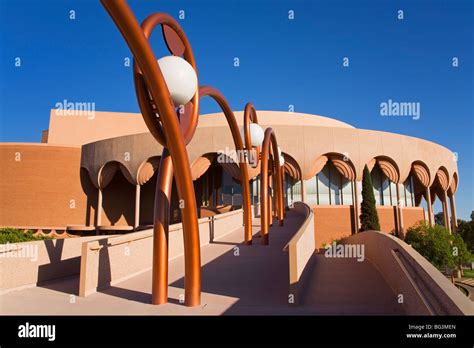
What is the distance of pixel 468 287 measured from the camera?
3253 cm

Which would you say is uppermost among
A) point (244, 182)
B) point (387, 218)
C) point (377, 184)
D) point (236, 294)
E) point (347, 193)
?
point (377, 184)

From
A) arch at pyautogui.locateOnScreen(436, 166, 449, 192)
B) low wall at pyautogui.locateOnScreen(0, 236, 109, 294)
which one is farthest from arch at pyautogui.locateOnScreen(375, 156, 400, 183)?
low wall at pyautogui.locateOnScreen(0, 236, 109, 294)

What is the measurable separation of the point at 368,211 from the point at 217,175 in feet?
45.1

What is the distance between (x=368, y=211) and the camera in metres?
27.1

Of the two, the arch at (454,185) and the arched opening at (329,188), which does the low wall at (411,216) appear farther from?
the arch at (454,185)

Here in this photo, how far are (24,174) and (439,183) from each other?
128 ft

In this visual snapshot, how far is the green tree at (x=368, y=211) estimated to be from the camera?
26.8m

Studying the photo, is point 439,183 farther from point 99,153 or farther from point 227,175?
point 99,153

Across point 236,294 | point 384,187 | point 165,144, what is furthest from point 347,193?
point 165,144

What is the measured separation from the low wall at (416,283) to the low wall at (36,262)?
24.0ft

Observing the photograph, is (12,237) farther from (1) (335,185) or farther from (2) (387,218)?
(2) (387,218)

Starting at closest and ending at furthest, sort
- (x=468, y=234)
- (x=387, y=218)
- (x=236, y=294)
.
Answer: (x=236, y=294)
(x=387, y=218)
(x=468, y=234)
